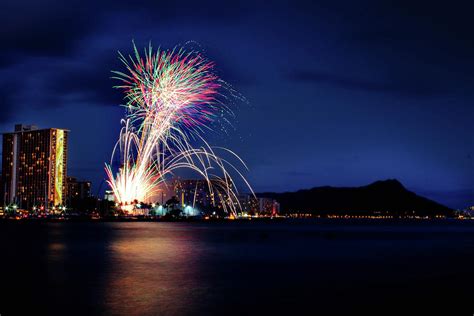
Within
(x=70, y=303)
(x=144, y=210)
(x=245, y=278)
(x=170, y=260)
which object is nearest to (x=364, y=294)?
(x=245, y=278)

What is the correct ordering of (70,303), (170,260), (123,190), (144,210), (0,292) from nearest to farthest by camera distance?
(70,303) → (0,292) → (170,260) → (123,190) → (144,210)

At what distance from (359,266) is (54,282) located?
18268 mm

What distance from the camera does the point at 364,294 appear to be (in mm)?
23359

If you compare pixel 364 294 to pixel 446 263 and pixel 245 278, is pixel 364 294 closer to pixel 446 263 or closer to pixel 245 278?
pixel 245 278

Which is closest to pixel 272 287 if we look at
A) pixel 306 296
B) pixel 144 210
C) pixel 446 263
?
pixel 306 296

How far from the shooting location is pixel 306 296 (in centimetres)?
2269

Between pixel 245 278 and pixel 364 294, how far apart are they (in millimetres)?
7208

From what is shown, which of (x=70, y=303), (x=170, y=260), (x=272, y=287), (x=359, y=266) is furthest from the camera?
(x=170, y=260)

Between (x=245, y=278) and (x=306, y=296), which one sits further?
(x=245, y=278)

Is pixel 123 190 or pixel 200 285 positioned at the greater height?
pixel 123 190

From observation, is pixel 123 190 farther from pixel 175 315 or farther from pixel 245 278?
pixel 175 315

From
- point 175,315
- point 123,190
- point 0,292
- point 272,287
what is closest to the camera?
point 175,315

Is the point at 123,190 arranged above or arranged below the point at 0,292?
above

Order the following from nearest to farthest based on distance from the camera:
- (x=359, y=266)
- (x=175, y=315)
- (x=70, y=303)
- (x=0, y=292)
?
(x=175, y=315)
(x=70, y=303)
(x=0, y=292)
(x=359, y=266)
